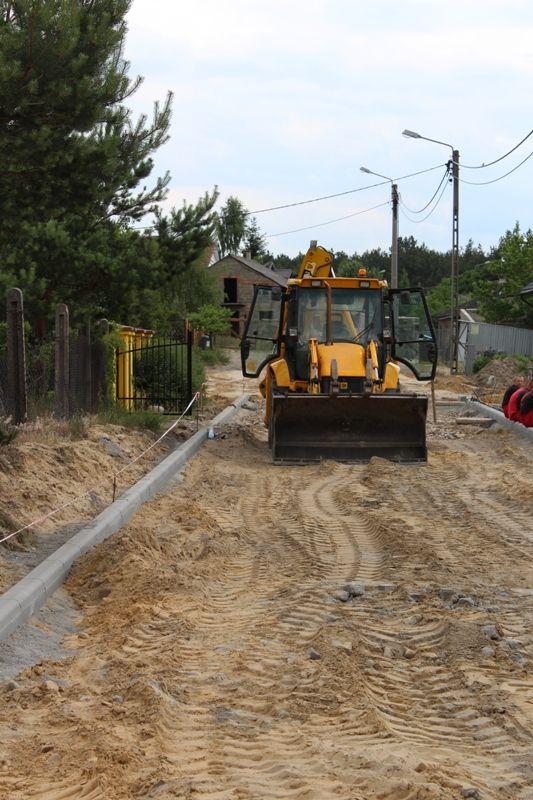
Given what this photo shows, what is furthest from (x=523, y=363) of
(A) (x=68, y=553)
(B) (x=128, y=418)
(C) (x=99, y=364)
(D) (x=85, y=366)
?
(A) (x=68, y=553)

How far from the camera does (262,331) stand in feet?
57.1

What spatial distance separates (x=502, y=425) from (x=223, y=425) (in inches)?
233

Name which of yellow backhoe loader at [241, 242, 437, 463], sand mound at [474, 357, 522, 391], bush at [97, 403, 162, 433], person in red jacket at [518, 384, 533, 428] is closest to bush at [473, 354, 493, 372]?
sand mound at [474, 357, 522, 391]

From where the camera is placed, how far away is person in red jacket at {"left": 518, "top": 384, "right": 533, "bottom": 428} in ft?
63.4

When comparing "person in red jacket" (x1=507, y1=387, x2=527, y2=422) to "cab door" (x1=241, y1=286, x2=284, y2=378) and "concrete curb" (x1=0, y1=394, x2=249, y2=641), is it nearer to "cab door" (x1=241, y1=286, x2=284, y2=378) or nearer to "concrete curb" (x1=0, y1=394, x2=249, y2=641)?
"cab door" (x1=241, y1=286, x2=284, y2=378)

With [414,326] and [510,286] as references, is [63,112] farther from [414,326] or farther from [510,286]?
[510,286]

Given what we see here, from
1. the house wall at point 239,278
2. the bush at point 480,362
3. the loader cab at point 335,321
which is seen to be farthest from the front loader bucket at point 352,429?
the house wall at point 239,278

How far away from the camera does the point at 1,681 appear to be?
5.61 m

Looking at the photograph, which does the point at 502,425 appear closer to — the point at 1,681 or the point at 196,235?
the point at 196,235

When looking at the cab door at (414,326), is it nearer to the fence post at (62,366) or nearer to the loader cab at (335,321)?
the loader cab at (335,321)

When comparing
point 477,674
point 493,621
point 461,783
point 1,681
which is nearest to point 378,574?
point 493,621

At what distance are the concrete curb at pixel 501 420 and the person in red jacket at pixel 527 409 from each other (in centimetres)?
12

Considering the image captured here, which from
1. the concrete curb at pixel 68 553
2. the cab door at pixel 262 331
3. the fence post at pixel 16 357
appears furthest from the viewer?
the cab door at pixel 262 331

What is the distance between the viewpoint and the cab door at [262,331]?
56.3 ft
